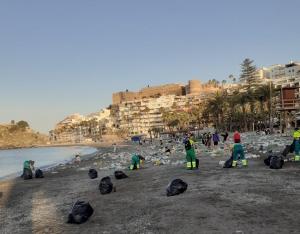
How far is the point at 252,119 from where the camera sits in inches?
3573

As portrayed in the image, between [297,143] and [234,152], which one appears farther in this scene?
[297,143]

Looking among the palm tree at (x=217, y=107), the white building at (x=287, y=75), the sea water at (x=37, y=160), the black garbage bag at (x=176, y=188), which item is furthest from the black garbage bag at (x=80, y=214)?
the white building at (x=287, y=75)

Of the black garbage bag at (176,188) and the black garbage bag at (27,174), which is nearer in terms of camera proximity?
the black garbage bag at (176,188)

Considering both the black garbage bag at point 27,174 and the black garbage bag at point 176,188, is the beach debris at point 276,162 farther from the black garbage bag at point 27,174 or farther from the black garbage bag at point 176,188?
the black garbage bag at point 27,174

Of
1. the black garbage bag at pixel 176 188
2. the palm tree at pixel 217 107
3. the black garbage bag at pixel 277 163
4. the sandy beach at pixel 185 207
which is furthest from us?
the palm tree at pixel 217 107

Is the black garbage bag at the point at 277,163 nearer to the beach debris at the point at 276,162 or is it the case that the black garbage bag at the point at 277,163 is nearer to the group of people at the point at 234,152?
the beach debris at the point at 276,162

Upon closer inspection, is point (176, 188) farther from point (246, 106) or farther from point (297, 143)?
point (246, 106)

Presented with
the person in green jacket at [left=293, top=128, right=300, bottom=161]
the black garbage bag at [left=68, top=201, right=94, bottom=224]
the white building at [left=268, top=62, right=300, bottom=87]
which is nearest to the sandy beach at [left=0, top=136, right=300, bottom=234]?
the black garbage bag at [left=68, top=201, right=94, bottom=224]

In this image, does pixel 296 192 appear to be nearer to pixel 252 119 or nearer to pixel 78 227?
pixel 78 227

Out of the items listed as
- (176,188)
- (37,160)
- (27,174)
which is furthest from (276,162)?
(37,160)

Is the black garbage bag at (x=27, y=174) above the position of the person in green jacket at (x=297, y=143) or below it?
Result: below

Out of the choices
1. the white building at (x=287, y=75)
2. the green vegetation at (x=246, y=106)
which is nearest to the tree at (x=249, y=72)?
the green vegetation at (x=246, y=106)

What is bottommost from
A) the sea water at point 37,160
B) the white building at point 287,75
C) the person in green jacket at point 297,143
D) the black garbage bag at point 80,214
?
the sea water at point 37,160

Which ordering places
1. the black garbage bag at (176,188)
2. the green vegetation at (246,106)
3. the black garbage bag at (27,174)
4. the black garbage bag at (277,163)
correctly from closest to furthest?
the black garbage bag at (176,188), the black garbage bag at (277,163), the black garbage bag at (27,174), the green vegetation at (246,106)
